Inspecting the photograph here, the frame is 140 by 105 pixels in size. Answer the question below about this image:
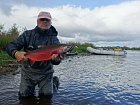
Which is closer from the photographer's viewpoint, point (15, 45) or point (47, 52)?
point (47, 52)

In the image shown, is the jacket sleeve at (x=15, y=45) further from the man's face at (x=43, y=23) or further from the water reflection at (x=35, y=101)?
the water reflection at (x=35, y=101)

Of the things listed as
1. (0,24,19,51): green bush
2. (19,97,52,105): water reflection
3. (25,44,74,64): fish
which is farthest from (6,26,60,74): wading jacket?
(0,24,19,51): green bush

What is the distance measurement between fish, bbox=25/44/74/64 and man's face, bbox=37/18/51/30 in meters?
1.07

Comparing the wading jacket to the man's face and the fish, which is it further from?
the fish

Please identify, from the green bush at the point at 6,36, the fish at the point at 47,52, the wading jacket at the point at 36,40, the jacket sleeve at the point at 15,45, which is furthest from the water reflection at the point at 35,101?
the green bush at the point at 6,36

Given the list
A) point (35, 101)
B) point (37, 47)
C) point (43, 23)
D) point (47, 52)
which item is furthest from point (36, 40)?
point (35, 101)

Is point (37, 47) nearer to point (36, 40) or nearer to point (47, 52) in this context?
point (36, 40)

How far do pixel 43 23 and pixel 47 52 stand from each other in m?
1.20

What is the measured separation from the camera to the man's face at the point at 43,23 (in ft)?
28.6

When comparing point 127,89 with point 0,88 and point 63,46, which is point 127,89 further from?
point 63,46

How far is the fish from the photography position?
774 cm

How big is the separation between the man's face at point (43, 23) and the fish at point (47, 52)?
1.07 meters

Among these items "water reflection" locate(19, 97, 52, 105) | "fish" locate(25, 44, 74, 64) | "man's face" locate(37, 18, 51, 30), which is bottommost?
"water reflection" locate(19, 97, 52, 105)

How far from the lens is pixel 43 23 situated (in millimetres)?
8805
